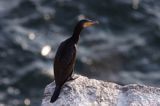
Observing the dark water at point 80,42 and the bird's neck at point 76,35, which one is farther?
the dark water at point 80,42

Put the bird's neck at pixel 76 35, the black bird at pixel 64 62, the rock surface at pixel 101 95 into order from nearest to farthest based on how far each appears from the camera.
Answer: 1. the rock surface at pixel 101 95
2. the black bird at pixel 64 62
3. the bird's neck at pixel 76 35

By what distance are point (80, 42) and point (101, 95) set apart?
700cm

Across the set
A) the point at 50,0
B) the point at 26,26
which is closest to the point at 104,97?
the point at 26,26

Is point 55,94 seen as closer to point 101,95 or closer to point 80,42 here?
point 101,95

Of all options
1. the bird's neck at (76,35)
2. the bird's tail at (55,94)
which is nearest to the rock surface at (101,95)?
the bird's tail at (55,94)

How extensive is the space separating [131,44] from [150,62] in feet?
2.35

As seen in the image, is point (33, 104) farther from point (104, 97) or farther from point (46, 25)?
point (104, 97)

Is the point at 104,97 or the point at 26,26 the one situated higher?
the point at 104,97

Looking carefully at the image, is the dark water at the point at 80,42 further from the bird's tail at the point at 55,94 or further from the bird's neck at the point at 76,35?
the bird's tail at the point at 55,94

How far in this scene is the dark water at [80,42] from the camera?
12266 millimetres

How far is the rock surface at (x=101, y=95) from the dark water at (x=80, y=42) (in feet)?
16.9

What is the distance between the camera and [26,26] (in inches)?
537

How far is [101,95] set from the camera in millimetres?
6305

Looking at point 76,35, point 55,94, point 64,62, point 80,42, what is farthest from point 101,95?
point 80,42
